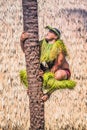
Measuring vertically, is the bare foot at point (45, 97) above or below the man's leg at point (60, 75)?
below

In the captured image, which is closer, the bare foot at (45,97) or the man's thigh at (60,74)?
the bare foot at (45,97)

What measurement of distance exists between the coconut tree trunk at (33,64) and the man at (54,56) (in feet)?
0.45

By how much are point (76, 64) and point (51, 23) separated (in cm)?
58

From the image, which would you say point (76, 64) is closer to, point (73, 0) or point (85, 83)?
point (85, 83)

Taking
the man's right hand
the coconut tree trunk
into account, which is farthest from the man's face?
the coconut tree trunk

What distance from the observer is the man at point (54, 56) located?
7926 mm

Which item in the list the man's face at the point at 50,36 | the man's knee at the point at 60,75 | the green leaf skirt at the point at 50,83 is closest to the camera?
the green leaf skirt at the point at 50,83

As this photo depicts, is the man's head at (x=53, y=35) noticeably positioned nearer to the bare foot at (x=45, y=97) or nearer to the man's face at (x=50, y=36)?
the man's face at (x=50, y=36)

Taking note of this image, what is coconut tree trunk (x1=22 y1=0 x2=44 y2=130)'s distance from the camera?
24.8ft

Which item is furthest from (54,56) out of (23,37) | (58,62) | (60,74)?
(23,37)

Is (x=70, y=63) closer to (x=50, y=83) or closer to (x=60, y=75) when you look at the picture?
(x=60, y=75)

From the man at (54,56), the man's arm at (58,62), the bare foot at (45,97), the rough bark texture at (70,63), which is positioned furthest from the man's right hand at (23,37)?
the bare foot at (45,97)

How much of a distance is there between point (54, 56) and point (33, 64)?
16.0 inches

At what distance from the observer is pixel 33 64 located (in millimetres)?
7715
